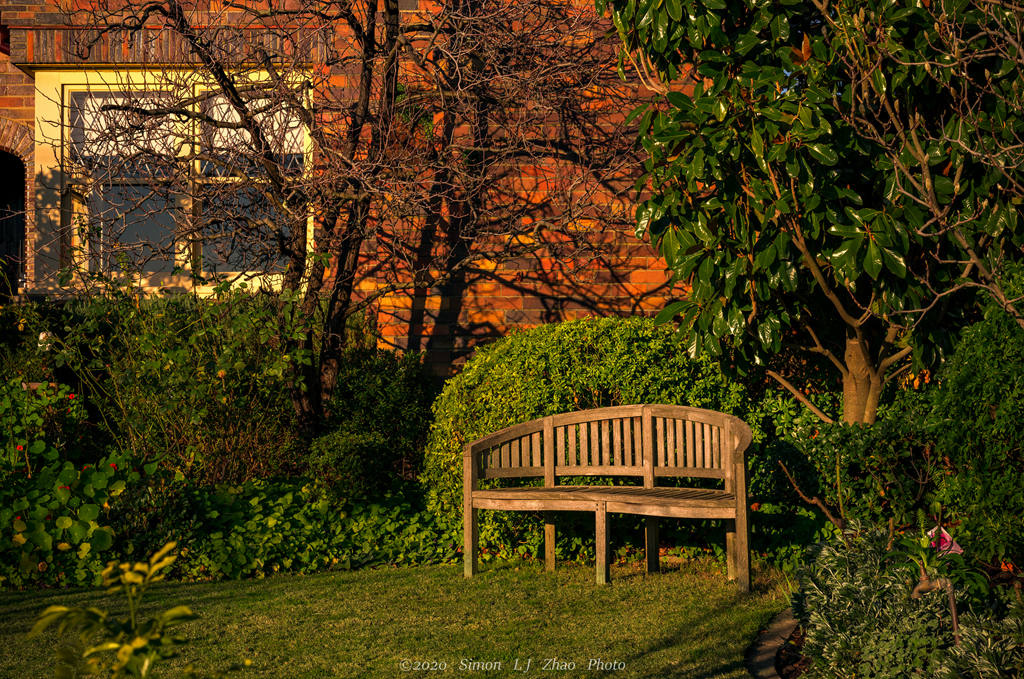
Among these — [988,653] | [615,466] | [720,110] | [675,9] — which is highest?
[675,9]

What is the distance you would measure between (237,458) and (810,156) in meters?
4.58

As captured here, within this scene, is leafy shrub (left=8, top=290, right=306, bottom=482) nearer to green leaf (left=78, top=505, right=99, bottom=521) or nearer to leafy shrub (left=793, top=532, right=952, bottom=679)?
green leaf (left=78, top=505, right=99, bottom=521)

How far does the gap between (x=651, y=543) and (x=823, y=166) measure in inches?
102

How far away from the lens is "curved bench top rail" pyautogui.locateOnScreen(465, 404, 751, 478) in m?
6.16

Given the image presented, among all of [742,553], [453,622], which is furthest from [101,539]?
[742,553]

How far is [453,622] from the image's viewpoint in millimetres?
5090

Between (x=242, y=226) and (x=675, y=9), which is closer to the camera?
(x=675, y=9)

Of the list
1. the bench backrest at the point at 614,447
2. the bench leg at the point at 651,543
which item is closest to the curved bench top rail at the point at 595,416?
the bench backrest at the point at 614,447

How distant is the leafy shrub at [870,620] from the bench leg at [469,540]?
2.60m

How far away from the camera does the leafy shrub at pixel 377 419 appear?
6836 millimetres

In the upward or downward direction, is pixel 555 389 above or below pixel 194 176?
below

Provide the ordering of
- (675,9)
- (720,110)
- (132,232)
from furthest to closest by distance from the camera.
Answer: (132,232) < (675,9) < (720,110)

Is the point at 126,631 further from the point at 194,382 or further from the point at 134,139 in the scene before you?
the point at 134,139

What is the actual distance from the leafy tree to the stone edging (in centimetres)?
181
